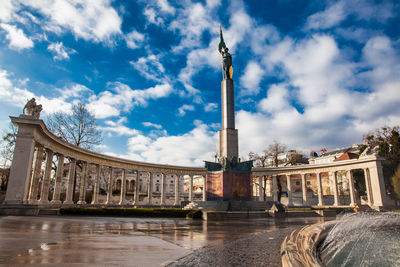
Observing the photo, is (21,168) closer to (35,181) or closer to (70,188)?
(35,181)

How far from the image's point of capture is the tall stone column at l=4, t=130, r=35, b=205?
2562 cm

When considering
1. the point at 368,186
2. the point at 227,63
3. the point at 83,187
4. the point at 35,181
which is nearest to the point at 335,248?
the point at 227,63

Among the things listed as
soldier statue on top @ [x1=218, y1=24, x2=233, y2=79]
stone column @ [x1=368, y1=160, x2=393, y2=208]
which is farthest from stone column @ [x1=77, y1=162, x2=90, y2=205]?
stone column @ [x1=368, y1=160, x2=393, y2=208]

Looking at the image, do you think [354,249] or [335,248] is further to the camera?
[354,249]

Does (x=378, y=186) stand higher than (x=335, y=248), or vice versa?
(x=378, y=186)

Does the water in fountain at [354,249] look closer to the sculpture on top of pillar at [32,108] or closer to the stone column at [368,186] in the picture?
the sculpture on top of pillar at [32,108]

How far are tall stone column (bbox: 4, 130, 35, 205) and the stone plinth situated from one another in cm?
1894

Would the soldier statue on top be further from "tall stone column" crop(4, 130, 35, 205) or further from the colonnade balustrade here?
the colonnade balustrade

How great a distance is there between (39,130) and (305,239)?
30.3m

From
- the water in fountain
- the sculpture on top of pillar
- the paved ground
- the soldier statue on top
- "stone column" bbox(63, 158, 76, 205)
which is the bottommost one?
the water in fountain

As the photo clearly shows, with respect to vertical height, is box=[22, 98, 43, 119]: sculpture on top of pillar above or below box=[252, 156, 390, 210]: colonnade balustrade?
above

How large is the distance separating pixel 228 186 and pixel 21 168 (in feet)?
69.9

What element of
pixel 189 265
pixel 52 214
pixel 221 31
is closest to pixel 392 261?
pixel 189 265

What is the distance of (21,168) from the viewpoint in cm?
2634
